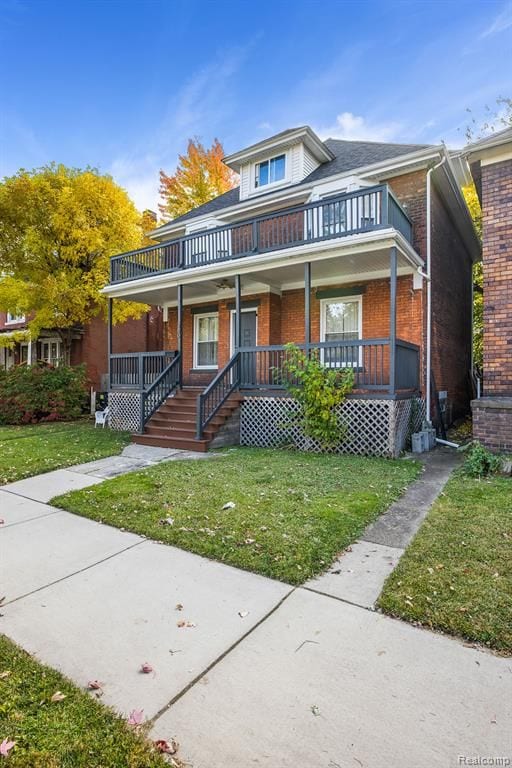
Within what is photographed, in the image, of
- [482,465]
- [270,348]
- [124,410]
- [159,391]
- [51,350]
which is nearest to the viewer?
[482,465]

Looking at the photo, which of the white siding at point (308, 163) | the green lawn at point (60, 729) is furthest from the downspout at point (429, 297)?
the green lawn at point (60, 729)

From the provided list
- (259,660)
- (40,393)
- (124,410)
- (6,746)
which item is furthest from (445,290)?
(40,393)

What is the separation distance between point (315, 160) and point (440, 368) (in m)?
7.61

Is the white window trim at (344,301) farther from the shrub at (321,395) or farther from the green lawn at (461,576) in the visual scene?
the green lawn at (461,576)

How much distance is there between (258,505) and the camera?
5.00 metres

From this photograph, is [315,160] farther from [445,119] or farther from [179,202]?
[179,202]

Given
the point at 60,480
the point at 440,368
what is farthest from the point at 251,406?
the point at 440,368

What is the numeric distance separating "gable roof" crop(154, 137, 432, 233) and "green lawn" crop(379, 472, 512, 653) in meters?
9.59

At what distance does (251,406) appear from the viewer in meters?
9.98

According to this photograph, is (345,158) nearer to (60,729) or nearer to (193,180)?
(60,729)

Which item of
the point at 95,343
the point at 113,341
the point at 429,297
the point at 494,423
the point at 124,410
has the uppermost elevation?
the point at 429,297

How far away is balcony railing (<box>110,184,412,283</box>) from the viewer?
8.95m

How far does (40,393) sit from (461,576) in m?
14.1

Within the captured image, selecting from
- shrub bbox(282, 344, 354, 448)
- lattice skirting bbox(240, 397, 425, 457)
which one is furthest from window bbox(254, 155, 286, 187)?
lattice skirting bbox(240, 397, 425, 457)
